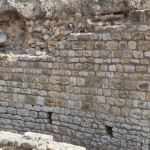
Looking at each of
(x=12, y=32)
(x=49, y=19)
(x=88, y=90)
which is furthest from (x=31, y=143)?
(x=12, y=32)

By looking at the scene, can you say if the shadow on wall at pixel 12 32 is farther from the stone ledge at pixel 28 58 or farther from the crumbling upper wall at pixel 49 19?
the stone ledge at pixel 28 58

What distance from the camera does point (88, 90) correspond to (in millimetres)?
7348

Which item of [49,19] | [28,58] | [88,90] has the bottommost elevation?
[88,90]

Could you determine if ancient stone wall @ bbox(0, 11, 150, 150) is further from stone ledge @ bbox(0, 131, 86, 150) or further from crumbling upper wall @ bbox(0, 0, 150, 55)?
stone ledge @ bbox(0, 131, 86, 150)

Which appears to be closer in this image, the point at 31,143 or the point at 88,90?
the point at 31,143

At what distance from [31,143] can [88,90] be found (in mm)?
2661

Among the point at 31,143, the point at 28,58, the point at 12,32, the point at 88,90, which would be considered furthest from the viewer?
the point at 12,32

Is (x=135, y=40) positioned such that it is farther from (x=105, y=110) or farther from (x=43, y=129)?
(x=43, y=129)

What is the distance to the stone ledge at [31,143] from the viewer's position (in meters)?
4.89

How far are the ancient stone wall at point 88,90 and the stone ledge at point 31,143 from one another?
222cm

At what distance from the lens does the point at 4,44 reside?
34.0 feet

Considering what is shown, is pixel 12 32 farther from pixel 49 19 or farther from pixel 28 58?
pixel 28 58

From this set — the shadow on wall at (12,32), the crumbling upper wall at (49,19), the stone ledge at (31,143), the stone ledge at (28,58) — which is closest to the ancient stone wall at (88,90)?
the stone ledge at (28,58)

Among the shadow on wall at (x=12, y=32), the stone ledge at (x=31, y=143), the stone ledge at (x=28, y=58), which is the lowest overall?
the stone ledge at (x=31, y=143)
